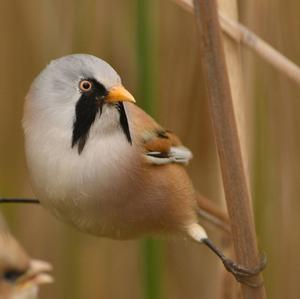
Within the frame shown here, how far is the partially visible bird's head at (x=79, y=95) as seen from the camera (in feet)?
5.18

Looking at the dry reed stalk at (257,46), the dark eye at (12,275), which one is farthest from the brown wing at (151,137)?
the dark eye at (12,275)

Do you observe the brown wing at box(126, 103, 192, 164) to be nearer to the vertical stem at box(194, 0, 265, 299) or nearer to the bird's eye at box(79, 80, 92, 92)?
the bird's eye at box(79, 80, 92, 92)

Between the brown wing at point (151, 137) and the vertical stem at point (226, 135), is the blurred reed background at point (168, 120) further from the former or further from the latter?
the vertical stem at point (226, 135)

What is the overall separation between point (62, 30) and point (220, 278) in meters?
0.83

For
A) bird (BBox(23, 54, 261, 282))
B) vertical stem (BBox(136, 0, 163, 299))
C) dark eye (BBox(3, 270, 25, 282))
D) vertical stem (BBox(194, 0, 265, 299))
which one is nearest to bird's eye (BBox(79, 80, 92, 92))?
bird (BBox(23, 54, 261, 282))

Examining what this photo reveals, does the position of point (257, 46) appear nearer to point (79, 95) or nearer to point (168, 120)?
point (79, 95)

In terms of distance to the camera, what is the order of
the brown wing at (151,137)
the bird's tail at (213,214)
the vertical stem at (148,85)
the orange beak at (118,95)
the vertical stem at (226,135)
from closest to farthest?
1. the vertical stem at (226,135)
2. the orange beak at (118,95)
3. the vertical stem at (148,85)
4. the brown wing at (151,137)
5. the bird's tail at (213,214)

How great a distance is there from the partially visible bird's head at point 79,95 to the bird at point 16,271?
0.24 m

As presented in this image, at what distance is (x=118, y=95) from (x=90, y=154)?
5.9 inches

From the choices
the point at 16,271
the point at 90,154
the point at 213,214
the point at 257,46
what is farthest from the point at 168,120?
the point at 16,271

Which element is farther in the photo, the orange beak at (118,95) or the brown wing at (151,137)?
the brown wing at (151,137)

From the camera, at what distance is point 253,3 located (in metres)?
2.05

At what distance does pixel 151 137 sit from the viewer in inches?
74.6

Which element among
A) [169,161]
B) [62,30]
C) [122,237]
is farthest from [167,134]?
[62,30]
